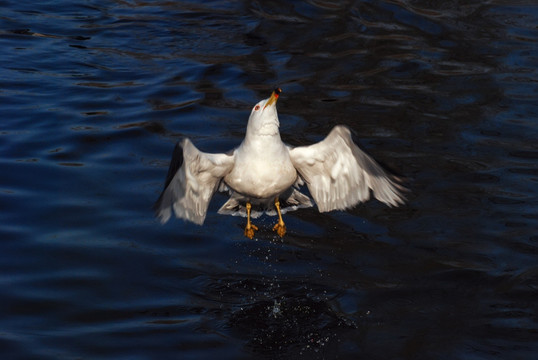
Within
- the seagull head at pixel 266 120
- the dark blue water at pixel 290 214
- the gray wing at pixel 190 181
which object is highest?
the seagull head at pixel 266 120

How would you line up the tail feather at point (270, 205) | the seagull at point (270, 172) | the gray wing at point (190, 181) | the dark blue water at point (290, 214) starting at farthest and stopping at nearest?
the tail feather at point (270, 205) → the dark blue water at point (290, 214) → the seagull at point (270, 172) → the gray wing at point (190, 181)

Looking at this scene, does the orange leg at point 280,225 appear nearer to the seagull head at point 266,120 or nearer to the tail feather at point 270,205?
the tail feather at point 270,205

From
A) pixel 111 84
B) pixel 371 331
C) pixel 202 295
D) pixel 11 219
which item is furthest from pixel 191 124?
pixel 371 331

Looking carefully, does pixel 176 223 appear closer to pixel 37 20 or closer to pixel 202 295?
pixel 202 295

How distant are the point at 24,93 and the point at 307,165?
7887 millimetres

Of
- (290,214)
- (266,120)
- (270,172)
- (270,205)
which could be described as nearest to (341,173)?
(270,172)

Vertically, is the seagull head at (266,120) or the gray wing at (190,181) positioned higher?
the seagull head at (266,120)

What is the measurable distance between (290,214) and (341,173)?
2.15 metres

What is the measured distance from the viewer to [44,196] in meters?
11.2

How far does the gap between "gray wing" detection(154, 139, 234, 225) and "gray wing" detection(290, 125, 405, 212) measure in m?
0.79

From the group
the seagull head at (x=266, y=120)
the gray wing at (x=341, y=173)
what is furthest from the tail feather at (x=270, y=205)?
the seagull head at (x=266, y=120)

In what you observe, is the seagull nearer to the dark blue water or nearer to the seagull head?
the seagull head

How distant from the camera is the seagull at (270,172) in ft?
26.9

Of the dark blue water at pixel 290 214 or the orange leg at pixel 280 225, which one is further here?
the orange leg at pixel 280 225
